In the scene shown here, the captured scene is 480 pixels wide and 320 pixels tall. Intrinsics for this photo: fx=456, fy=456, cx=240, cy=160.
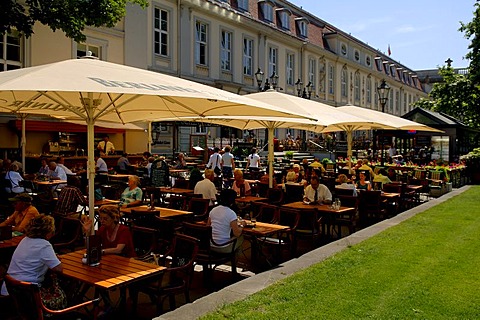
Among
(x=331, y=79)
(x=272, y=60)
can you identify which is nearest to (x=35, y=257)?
(x=272, y=60)

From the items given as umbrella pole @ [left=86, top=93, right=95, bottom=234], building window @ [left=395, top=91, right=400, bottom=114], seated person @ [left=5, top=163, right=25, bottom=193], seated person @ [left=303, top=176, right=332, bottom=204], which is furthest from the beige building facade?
building window @ [left=395, top=91, right=400, bottom=114]

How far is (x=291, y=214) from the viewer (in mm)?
8289

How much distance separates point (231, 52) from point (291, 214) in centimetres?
2525

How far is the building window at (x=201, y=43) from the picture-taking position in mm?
29031

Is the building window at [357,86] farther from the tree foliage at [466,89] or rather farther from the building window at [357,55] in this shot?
the tree foliage at [466,89]

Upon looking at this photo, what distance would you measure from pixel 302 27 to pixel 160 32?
60.0 ft

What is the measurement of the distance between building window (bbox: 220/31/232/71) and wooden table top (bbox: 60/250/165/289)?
27.4 metres

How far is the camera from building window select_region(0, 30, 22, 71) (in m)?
18.7

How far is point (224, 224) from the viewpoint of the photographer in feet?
21.8

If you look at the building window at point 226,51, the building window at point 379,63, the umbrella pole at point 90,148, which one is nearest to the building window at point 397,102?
the building window at point 379,63

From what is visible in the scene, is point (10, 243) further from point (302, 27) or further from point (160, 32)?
point (302, 27)

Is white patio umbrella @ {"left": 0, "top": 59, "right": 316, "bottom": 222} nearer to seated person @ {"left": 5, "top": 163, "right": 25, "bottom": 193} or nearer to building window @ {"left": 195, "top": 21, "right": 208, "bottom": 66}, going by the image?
seated person @ {"left": 5, "top": 163, "right": 25, "bottom": 193}

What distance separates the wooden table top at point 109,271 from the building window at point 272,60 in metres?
32.0

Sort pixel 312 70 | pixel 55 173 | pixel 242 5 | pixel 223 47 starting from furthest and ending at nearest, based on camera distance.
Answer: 1. pixel 312 70
2. pixel 242 5
3. pixel 223 47
4. pixel 55 173
